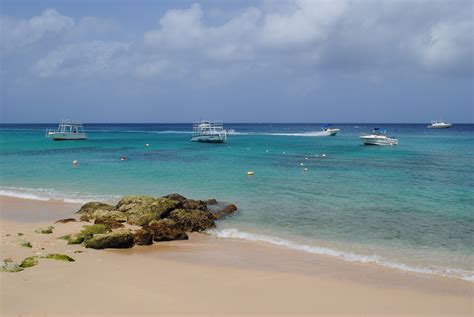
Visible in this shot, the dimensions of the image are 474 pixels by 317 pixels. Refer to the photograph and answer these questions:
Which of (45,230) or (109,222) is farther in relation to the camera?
(109,222)

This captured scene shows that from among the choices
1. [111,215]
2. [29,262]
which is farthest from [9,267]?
[111,215]

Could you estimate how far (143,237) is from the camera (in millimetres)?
13578

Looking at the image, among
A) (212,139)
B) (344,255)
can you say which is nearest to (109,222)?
(344,255)

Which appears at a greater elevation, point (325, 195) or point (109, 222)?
point (109, 222)

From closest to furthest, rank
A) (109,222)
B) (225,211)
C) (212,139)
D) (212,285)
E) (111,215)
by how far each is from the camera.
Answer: (212,285) → (109,222) → (111,215) → (225,211) → (212,139)

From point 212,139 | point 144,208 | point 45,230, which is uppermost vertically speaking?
point 212,139

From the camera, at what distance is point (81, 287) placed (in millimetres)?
9414

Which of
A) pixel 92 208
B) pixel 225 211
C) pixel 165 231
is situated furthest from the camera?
pixel 225 211

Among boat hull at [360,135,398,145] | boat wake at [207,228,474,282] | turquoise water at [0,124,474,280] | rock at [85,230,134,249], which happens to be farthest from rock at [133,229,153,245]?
boat hull at [360,135,398,145]

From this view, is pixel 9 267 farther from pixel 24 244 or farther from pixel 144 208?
pixel 144 208

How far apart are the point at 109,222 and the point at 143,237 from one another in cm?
229

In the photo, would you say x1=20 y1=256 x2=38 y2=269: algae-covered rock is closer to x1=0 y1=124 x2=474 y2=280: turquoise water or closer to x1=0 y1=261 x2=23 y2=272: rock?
x1=0 y1=261 x2=23 y2=272: rock

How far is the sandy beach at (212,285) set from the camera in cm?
858

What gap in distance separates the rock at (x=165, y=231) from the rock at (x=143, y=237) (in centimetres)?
29
